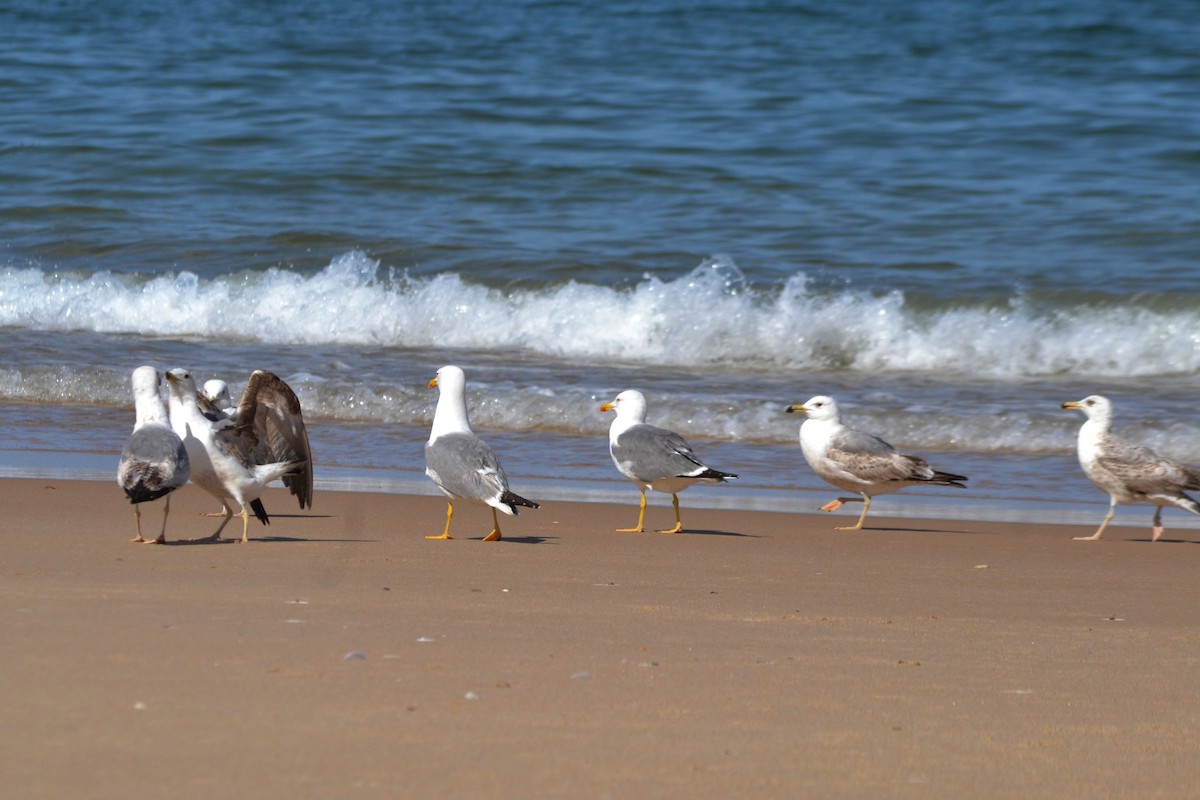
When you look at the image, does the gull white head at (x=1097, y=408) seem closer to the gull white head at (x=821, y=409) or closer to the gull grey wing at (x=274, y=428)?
the gull white head at (x=821, y=409)

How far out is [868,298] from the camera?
1352cm

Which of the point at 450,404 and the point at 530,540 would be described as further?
the point at 450,404

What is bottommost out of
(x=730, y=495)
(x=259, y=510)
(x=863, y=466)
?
(x=730, y=495)

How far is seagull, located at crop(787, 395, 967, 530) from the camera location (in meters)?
7.62

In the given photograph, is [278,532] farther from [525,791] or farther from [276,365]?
[276,365]

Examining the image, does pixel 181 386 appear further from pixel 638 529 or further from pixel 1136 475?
pixel 1136 475

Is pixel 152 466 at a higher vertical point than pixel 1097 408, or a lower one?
lower

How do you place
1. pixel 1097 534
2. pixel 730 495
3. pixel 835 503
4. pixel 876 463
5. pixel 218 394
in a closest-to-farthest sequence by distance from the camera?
pixel 1097 534, pixel 876 463, pixel 835 503, pixel 218 394, pixel 730 495

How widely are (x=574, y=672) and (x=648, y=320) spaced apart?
994 cm

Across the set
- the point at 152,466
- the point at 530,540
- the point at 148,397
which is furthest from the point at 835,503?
the point at 152,466

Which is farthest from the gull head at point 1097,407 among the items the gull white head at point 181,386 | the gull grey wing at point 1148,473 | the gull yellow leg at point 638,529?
Answer: the gull white head at point 181,386

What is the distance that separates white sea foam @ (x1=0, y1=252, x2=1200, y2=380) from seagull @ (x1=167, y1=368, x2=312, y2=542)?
6.58m

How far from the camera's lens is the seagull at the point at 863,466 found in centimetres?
762

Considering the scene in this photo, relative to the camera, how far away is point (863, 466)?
7621 mm
